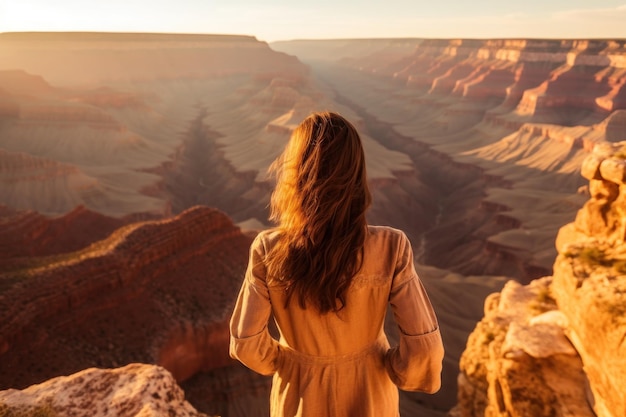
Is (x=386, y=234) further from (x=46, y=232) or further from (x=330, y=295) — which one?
(x=46, y=232)

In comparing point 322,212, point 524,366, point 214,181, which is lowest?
point 214,181

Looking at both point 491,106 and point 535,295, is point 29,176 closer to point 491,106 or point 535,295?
point 535,295

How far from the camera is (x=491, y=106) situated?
9244 centimetres

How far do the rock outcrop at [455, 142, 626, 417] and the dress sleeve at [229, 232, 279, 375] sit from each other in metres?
5.36

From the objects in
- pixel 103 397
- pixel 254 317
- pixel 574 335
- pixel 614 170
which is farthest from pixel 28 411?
pixel 614 170

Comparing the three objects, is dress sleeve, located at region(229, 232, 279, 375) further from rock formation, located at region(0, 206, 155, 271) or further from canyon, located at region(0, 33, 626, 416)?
rock formation, located at region(0, 206, 155, 271)

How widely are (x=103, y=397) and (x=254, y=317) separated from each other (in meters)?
3.07

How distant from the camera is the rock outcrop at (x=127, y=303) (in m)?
11.3

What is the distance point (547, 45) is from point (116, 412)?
106579 millimetres

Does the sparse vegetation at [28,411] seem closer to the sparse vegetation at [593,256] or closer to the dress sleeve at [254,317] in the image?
the dress sleeve at [254,317]

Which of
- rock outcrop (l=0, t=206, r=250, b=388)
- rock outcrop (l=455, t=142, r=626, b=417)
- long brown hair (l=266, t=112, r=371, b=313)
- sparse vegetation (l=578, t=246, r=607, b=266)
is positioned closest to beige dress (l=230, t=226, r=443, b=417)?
long brown hair (l=266, t=112, r=371, b=313)

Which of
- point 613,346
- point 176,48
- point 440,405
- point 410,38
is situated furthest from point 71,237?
point 410,38

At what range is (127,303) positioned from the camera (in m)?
13.8

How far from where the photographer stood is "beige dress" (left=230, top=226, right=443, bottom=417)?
8.80ft
